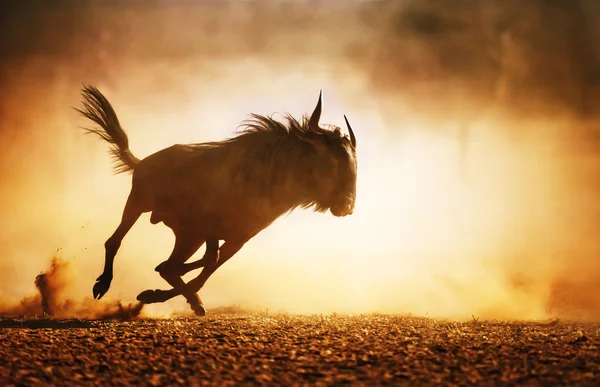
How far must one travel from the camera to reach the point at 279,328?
20.2ft

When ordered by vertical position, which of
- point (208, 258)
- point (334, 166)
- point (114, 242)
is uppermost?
point (334, 166)

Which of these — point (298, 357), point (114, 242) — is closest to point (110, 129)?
point (114, 242)

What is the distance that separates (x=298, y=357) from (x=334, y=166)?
3817 mm

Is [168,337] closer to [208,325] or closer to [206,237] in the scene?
[208,325]

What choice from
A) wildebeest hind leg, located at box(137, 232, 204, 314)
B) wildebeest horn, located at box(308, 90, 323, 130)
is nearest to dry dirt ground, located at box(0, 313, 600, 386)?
wildebeest hind leg, located at box(137, 232, 204, 314)

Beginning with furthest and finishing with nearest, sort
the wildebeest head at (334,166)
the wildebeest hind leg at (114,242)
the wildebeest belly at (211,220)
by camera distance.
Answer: the wildebeest hind leg at (114,242)
the wildebeest belly at (211,220)
the wildebeest head at (334,166)

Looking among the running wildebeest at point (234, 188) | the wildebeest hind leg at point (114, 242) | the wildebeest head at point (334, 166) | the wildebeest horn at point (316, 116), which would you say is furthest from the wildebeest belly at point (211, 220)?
the wildebeest horn at point (316, 116)

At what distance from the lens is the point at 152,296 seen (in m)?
8.12

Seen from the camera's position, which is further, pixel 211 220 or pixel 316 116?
pixel 211 220

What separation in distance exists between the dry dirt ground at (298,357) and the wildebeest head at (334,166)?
248 cm

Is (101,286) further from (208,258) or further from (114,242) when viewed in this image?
(208,258)

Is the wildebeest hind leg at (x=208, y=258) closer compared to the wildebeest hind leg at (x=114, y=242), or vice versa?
the wildebeest hind leg at (x=208, y=258)

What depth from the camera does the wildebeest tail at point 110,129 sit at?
30.6ft

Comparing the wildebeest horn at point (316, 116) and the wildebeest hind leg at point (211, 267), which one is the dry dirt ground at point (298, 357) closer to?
the wildebeest hind leg at point (211, 267)
